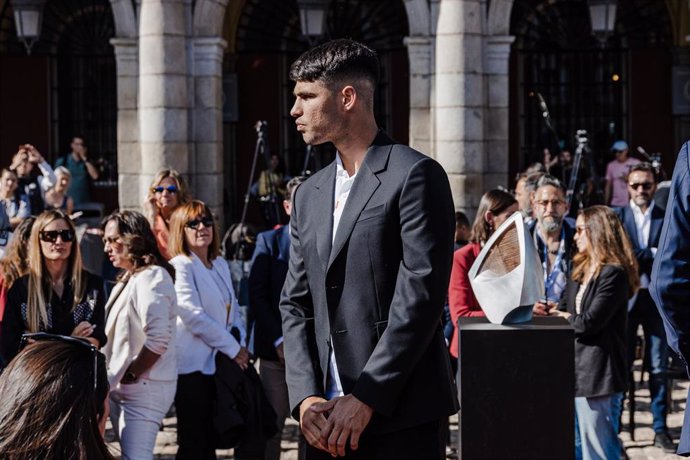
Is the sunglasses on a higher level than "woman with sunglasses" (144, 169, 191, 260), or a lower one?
lower

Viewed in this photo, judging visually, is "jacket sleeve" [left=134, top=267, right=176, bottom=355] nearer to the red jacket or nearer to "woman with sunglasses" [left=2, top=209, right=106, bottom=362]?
"woman with sunglasses" [left=2, top=209, right=106, bottom=362]

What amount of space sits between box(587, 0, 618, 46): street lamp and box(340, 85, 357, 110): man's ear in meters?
10.0

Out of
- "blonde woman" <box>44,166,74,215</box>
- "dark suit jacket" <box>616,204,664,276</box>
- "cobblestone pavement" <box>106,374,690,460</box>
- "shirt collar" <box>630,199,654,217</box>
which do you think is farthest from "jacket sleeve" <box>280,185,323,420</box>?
"blonde woman" <box>44,166,74,215</box>

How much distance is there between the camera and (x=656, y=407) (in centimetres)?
813

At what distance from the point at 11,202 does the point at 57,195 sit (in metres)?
0.69

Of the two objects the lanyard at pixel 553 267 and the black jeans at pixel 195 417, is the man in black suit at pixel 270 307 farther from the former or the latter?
the lanyard at pixel 553 267

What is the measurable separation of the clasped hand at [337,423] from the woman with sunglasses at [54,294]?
8.36 ft

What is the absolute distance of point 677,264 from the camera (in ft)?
12.3

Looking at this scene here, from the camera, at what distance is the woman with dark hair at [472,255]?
6676 mm

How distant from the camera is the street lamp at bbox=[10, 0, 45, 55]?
44.0ft

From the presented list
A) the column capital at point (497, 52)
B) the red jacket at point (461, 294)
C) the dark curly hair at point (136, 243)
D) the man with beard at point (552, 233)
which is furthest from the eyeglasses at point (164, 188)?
the column capital at point (497, 52)

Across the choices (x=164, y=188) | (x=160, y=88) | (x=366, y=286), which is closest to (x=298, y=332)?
(x=366, y=286)

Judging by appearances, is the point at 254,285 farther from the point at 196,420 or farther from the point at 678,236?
the point at 678,236

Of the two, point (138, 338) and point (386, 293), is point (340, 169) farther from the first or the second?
point (138, 338)
